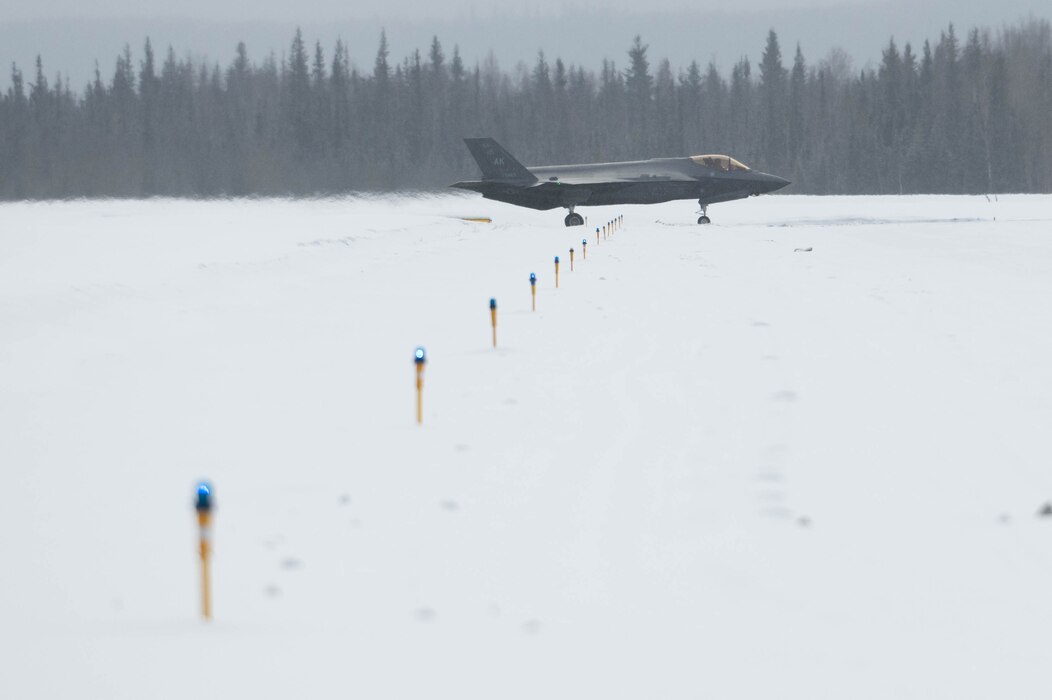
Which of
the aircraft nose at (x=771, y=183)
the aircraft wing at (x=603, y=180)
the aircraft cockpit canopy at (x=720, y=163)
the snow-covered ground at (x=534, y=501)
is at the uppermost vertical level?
the aircraft cockpit canopy at (x=720, y=163)

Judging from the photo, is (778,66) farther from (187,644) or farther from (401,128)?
(187,644)

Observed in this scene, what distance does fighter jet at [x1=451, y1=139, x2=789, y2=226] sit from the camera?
51.1 meters

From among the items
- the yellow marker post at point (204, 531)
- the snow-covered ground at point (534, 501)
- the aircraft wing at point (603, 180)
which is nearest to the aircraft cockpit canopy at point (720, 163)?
the aircraft wing at point (603, 180)

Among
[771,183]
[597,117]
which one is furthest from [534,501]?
[597,117]

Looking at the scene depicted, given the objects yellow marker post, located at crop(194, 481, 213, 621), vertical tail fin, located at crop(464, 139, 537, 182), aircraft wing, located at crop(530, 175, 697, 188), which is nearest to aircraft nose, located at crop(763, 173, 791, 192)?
aircraft wing, located at crop(530, 175, 697, 188)

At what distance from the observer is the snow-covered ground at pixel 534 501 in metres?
4.98

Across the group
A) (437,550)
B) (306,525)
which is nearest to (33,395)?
(306,525)

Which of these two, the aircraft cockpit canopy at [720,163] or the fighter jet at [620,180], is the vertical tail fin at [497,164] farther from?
the aircraft cockpit canopy at [720,163]

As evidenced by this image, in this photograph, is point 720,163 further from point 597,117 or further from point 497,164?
point 597,117

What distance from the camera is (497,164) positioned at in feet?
168

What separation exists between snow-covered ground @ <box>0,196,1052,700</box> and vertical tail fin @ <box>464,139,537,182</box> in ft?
106

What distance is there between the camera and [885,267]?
1073 inches

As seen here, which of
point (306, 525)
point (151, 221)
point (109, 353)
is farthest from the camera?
point (151, 221)

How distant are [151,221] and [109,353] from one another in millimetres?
36011
